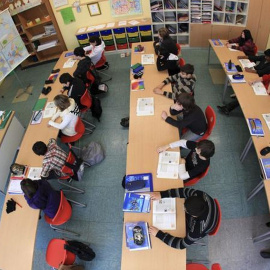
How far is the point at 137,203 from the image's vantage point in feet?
7.75

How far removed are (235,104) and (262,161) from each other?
1841 mm

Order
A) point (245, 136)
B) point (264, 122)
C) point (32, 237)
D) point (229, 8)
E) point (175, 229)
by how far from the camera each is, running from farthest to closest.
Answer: point (229, 8) < point (245, 136) < point (264, 122) < point (32, 237) < point (175, 229)

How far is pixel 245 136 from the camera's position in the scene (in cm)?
391

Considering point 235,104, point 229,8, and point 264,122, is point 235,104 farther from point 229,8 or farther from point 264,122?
point 229,8

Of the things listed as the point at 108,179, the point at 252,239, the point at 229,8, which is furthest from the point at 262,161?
the point at 229,8

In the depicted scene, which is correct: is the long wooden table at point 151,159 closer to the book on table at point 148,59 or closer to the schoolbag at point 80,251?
the book on table at point 148,59

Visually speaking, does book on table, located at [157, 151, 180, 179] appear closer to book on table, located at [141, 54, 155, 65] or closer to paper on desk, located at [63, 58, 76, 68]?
book on table, located at [141, 54, 155, 65]

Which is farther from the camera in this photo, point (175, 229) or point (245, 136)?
point (245, 136)

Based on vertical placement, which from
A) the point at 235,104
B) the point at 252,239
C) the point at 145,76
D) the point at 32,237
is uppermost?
the point at 145,76

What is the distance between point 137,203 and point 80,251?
941 millimetres

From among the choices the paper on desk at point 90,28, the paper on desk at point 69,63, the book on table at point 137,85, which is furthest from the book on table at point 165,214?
the paper on desk at point 90,28

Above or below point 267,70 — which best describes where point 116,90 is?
below

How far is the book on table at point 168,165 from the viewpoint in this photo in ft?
8.45

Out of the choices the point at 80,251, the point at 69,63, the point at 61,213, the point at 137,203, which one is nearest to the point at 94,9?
the point at 69,63
